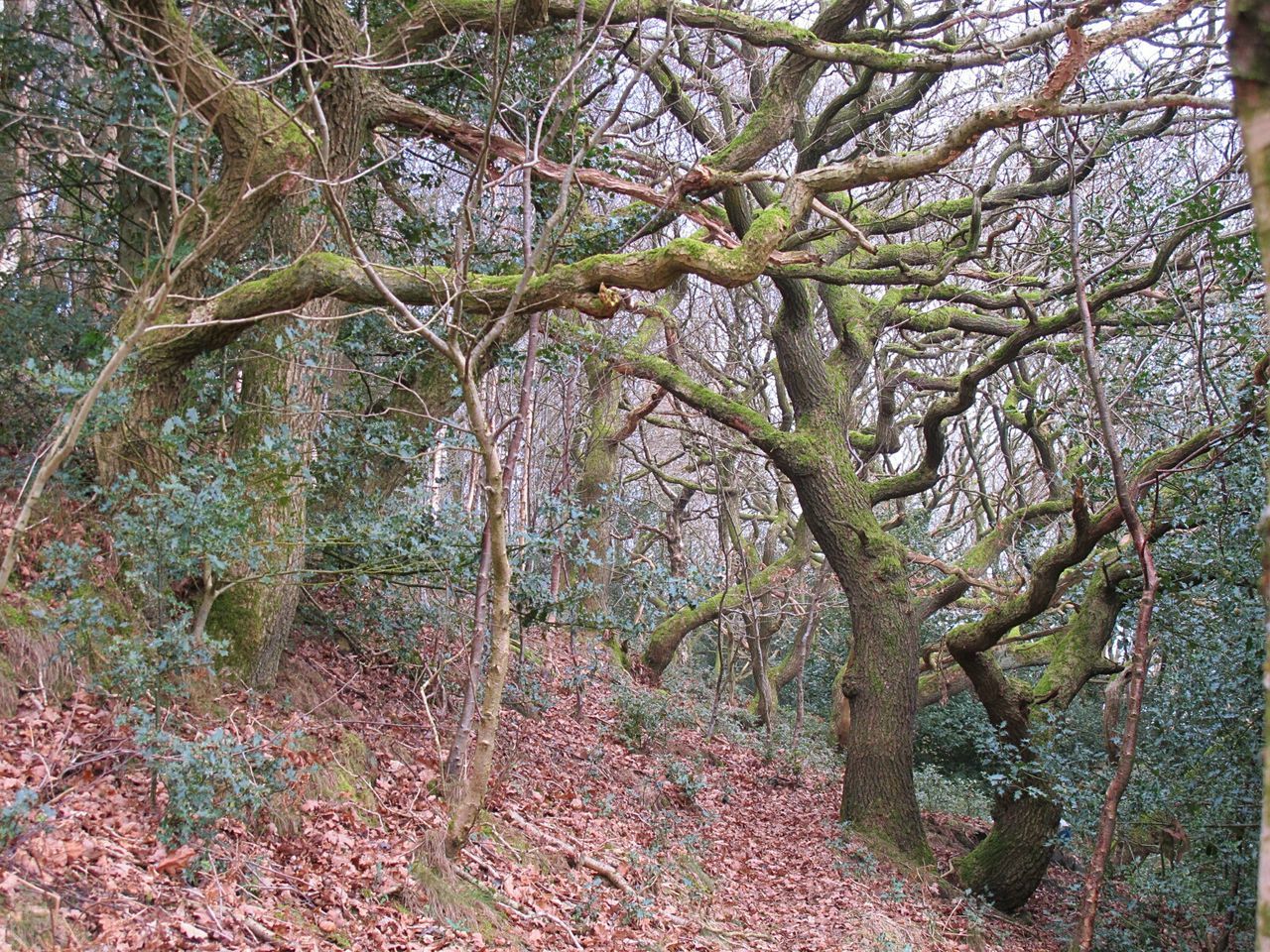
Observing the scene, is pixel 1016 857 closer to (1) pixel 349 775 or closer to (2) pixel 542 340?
(1) pixel 349 775

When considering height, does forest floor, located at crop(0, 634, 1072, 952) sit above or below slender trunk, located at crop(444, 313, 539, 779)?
below

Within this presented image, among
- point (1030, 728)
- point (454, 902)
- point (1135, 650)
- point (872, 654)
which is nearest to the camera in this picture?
point (454, 902)

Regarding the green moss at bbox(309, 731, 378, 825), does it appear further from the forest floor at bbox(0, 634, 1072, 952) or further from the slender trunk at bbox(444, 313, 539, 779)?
the slender trunk at bbox(444, 313, 539, 779)

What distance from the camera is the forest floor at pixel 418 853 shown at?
142 inches

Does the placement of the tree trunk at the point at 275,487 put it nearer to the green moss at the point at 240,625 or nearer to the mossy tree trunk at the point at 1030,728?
the green moss at the point at 240,625

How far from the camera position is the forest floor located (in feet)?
11.8

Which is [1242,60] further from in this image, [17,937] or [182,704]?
[182,704]

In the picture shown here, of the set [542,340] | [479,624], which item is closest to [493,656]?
[479,624]

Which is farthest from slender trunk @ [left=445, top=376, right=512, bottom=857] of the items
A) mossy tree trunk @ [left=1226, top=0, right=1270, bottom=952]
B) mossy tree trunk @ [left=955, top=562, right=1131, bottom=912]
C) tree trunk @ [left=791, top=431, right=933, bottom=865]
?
mossy tree trunk @ [left=955, top=562, right=1131, bottom=912]

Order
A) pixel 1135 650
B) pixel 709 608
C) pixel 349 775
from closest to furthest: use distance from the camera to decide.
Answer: pixel 349 775, pixel 1135 650, pixel 709 608

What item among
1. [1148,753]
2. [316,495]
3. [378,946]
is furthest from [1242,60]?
[1148,753]

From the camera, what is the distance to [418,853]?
15.9 feet

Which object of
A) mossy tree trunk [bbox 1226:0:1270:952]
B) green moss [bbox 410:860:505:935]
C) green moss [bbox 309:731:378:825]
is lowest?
green moss [bbox 410:860:505:935]

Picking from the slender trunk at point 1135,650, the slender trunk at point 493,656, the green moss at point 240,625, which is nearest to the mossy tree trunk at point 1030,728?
the slender trunk at point 1135,650
